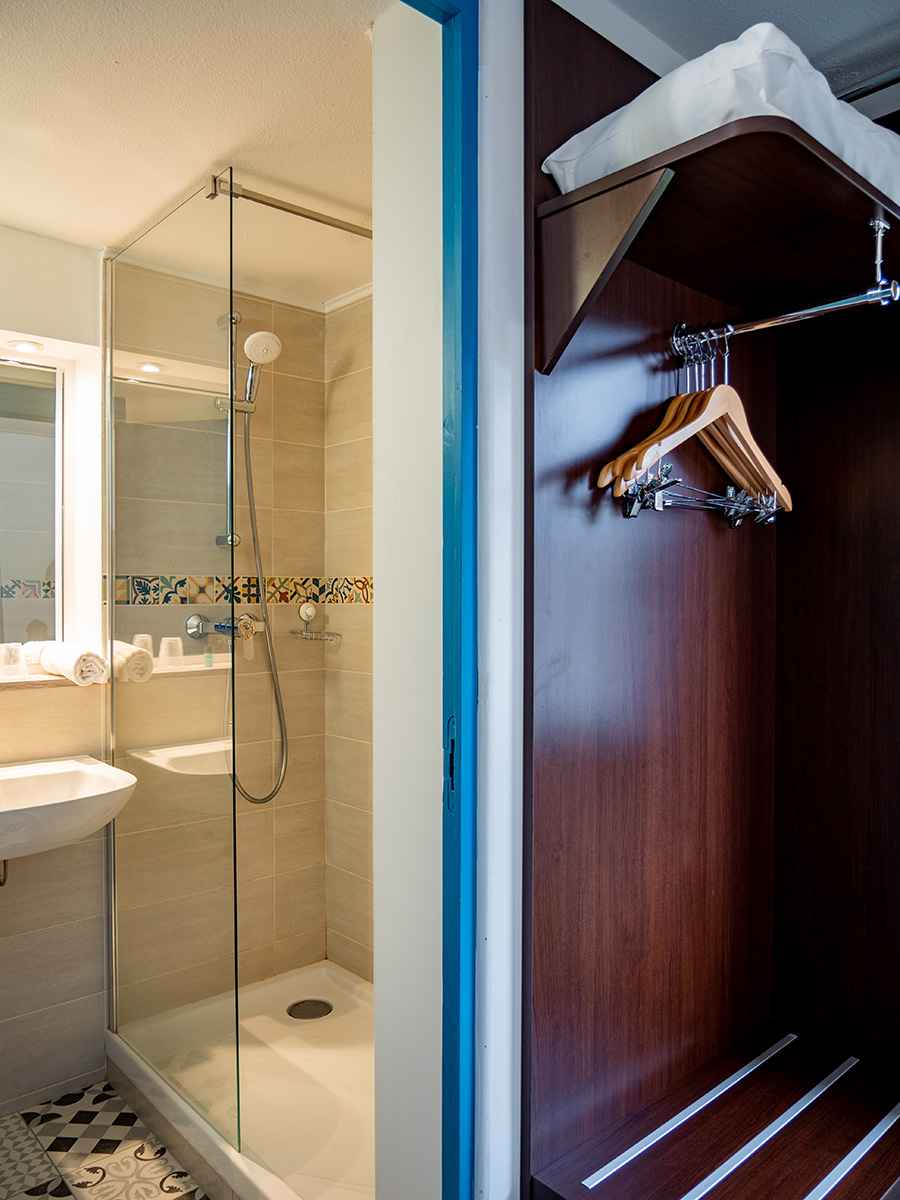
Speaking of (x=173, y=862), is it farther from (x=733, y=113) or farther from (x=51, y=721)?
(x=733, y=113)

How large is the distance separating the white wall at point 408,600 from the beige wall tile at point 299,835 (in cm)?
155

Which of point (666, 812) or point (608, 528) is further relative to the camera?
point (666, 812)

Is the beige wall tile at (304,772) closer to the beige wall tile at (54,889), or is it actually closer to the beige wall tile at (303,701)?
the beige wall tile at (303,701)

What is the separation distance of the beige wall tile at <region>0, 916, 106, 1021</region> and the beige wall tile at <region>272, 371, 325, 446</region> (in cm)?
171

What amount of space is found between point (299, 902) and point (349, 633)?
1.00m

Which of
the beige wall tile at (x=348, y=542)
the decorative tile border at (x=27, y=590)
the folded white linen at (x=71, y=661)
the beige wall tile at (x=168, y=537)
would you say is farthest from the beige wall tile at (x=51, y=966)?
the beige wall tile at (x=348, y=542)

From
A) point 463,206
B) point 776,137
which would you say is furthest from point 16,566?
point 776,137

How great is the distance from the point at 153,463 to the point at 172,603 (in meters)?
0.40

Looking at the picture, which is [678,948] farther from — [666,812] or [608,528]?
[608,528]

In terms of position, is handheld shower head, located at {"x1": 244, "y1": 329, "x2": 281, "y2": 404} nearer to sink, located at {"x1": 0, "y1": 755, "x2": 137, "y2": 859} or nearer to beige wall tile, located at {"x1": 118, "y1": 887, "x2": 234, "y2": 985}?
sink, located at {"x1": 0, "y1": 755, "x2": 137, "y2": 859}

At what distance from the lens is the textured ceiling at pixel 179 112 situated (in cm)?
151

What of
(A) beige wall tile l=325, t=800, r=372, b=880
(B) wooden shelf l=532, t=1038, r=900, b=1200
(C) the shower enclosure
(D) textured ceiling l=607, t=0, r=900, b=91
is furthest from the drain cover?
(D) textured ceiling l=607, t=0, r=900, b=91

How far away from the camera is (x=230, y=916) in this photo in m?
1.85

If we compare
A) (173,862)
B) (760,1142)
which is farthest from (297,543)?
(760,1142)
